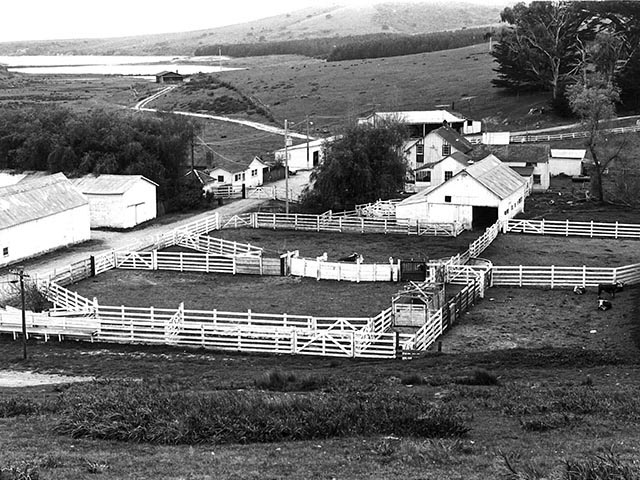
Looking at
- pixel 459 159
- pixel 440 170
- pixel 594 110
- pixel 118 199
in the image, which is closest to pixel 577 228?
pixel 594 110

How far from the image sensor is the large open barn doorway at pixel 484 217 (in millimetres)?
58281

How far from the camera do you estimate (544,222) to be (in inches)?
2203

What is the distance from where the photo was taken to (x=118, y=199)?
59031 millimetres

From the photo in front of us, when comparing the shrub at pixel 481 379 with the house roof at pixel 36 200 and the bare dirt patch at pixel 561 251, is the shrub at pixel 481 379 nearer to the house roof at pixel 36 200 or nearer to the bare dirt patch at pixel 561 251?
the bare dirt patch at pixel 561 251

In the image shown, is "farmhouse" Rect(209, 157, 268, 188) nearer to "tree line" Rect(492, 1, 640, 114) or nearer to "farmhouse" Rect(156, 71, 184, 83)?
"tree line" Rect(492, 1, 640, 114)

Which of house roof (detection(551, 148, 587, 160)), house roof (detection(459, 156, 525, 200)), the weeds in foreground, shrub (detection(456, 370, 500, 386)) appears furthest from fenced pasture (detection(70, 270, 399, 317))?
house roof (detection(551, 148, 587, 160))

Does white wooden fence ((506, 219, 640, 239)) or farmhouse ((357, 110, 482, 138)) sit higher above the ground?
farmhouse ((357, 110, 482, 138))

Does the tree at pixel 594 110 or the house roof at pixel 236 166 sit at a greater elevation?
the tree at pixel 594 110

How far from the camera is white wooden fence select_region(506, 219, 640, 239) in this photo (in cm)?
5472

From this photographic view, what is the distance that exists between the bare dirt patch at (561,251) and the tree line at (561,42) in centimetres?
4916

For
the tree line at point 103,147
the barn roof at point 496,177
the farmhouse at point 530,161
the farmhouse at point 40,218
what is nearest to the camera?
the farmhouse at point 40,218

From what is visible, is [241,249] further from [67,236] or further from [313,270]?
[67,236]

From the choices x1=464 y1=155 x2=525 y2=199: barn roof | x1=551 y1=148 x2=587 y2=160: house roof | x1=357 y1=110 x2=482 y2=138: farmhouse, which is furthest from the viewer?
x1=357 y1=110 x2=482 y2=138: farmhouse

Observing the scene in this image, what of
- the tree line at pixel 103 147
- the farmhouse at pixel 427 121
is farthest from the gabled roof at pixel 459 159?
the tree line at pixel 103 147
